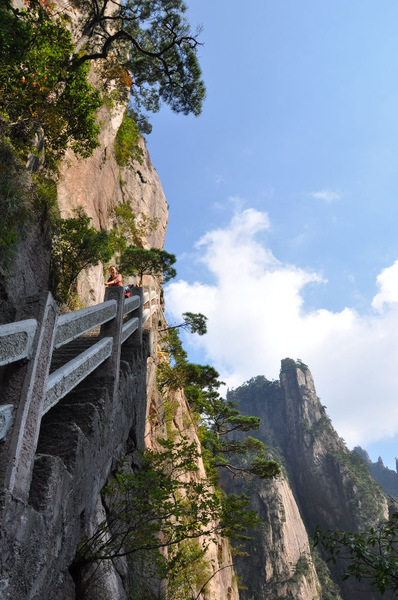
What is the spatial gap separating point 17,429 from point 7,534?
0.40 m

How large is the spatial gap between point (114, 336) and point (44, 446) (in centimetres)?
174

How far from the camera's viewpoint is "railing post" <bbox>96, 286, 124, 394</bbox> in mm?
3805

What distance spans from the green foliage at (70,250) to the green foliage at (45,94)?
1.72 meters

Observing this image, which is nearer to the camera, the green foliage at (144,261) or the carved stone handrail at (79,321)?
the carved stone handrail at (79,321)

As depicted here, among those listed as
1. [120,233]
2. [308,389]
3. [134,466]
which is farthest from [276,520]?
[134,466]

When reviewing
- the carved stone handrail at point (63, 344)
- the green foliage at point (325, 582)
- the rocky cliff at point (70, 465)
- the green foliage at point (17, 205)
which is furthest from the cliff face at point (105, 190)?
the green foliage at point (325, 582)

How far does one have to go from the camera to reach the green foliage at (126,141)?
18.5 m

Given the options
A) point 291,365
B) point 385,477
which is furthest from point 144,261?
point 385,477

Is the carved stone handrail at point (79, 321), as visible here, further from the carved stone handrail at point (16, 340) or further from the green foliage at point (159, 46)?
the green foliage at point (159, 46)

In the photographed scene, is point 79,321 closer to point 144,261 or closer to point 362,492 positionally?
point 144,261

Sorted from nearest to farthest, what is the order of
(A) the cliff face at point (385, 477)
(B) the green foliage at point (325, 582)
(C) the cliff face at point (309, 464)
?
(B) the green foliage at point (325, 582)
(C) the cliff face at point (309, 464)
(A) the cliff face at point (385, 477)

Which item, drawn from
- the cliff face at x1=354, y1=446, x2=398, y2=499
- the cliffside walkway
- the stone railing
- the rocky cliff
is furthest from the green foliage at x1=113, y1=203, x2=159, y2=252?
the cliff face at x1=354, y1=446, x2=398, y2=499

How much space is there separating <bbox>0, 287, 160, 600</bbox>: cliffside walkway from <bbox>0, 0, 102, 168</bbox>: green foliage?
229 inches

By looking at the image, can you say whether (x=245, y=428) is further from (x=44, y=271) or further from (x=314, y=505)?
(x=314, y=505)
